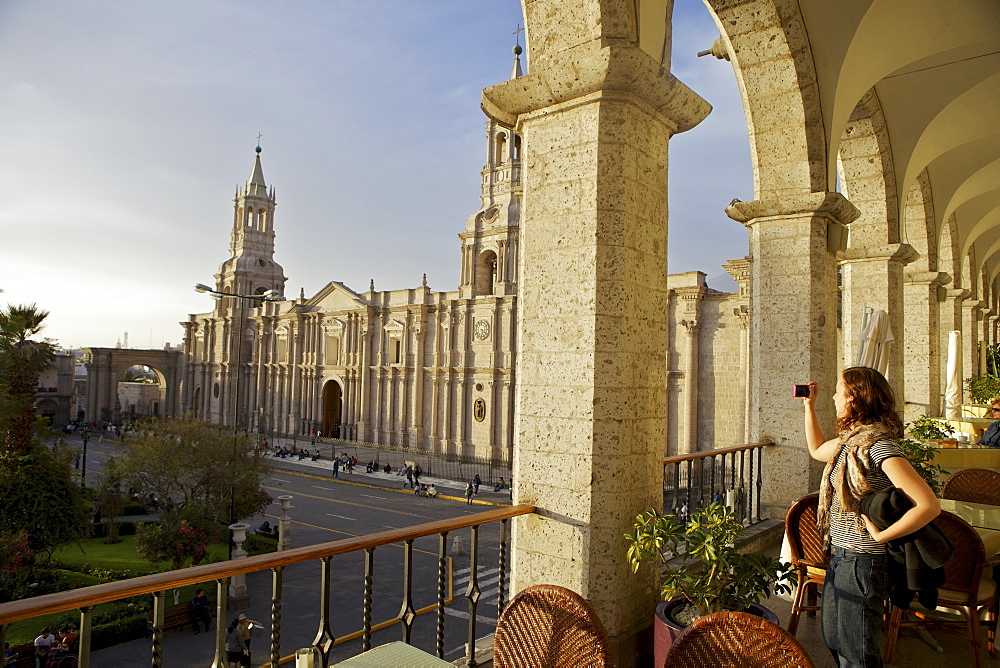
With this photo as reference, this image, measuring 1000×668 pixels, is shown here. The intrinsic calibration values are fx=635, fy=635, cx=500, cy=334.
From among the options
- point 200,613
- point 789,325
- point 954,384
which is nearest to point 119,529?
point 200,613

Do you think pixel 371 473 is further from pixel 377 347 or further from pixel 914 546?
pixel 914 546

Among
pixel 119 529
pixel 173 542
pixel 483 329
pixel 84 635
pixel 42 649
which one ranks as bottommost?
pixel 119 529

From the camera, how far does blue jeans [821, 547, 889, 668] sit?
2225mm

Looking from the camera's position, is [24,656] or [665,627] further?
[24,656]

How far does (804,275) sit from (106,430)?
5401 centimetres

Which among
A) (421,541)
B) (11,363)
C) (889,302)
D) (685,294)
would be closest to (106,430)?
(11,363)

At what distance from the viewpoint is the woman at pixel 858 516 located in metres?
2.20

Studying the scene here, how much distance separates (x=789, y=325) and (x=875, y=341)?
3.22ft

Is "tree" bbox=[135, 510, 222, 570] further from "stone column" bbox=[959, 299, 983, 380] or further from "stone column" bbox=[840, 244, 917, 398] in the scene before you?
"stone column" bbox=[959, 299, 983, 380]

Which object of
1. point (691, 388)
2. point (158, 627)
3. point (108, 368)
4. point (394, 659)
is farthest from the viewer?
point (108, 368)

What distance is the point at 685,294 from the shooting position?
2425cm

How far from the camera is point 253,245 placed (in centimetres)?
4819

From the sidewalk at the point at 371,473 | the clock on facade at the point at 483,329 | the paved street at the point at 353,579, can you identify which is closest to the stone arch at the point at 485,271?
the clock on facade at the point at 483,329

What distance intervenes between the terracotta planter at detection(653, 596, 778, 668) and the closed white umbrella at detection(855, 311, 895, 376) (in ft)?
11.6
